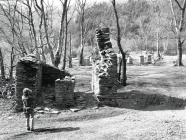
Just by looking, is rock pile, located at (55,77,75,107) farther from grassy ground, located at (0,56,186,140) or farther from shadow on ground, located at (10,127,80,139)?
shadow on ground, located at (10,127,80,139)

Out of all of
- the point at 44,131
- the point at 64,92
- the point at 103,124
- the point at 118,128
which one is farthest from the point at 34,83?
the point at 118,128

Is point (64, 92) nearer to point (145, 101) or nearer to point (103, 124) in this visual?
point (103, 124)

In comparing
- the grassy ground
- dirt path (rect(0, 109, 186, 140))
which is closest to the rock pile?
the grassy ground

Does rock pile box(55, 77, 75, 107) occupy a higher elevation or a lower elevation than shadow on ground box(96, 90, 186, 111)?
higher

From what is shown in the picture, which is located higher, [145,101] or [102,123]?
[145,101]

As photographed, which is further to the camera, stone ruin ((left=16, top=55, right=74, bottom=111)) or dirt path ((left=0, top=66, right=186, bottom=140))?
stone ruin ((left=16, top=55, right=74, bottom=111))

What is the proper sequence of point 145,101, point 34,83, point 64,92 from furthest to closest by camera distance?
1. point 145,101
2. point 64,92
3. point 34,83

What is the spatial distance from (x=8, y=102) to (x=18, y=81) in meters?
1.69

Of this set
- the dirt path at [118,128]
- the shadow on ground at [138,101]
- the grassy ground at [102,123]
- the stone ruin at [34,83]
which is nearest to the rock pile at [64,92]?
the stone ruin at [34,83]

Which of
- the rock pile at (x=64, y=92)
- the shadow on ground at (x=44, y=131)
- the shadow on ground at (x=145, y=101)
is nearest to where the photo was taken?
the shadow on ground at (x=44, y=131)

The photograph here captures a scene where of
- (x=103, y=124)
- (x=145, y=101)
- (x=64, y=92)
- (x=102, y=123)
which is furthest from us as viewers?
(x=145, y=101)

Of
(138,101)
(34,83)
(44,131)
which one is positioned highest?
(34,83)

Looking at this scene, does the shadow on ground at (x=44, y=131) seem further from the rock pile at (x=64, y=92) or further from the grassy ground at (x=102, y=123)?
the rock pile at (x=64, y=92)

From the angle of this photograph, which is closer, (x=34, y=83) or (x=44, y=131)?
(x=44, y=131)
